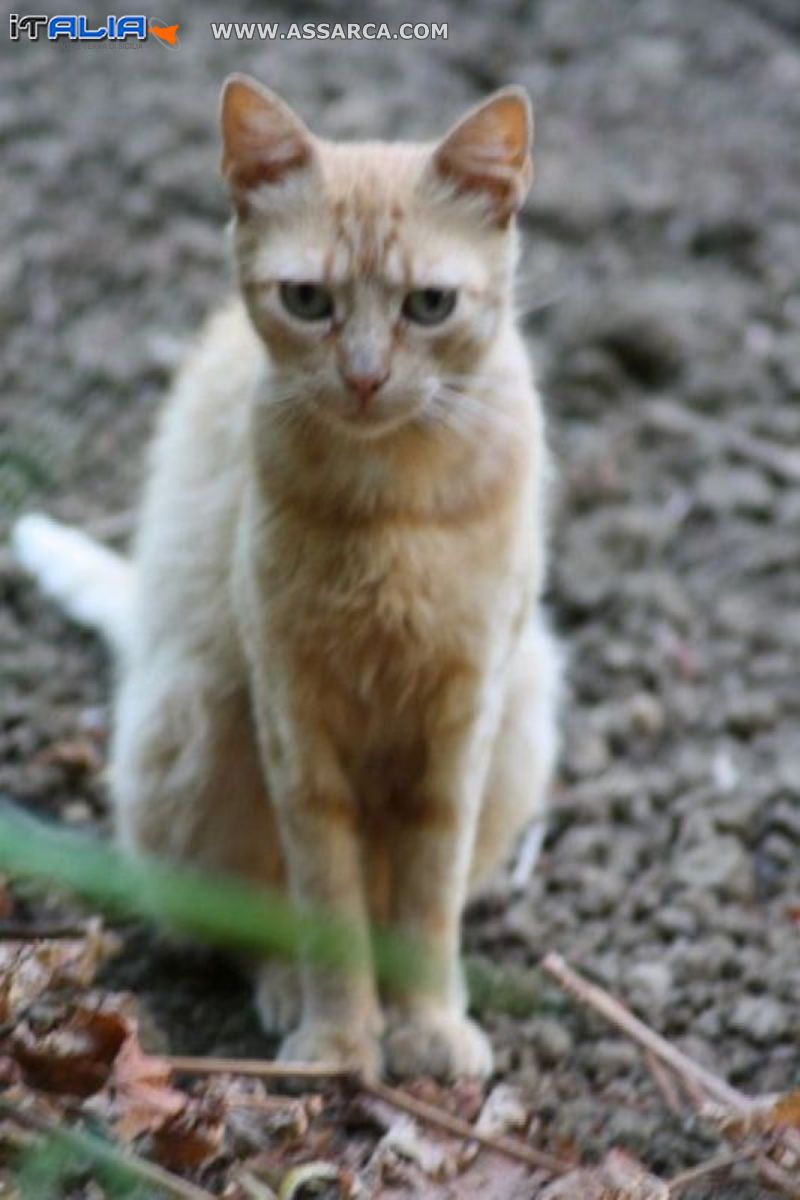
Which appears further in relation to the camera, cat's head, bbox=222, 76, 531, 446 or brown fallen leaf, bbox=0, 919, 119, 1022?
cat's head, bbox=222, 76, 531, 446

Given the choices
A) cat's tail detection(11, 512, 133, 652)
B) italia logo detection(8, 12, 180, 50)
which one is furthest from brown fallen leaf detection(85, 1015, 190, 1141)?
italia logo detection(8, 12, 180, 50)

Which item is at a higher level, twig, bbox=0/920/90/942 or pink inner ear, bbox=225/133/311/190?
pink inner ear, bbox=225/133/311/190

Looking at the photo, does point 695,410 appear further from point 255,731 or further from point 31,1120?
point 31,1120

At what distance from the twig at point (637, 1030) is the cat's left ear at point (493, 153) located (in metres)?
1.21

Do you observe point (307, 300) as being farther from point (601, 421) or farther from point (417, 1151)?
point (601, 421)

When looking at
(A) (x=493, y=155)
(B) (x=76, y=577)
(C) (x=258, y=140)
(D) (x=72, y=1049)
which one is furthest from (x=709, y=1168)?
(B) (x=76, y=577)

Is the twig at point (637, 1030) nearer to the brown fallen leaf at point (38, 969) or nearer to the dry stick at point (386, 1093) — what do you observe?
the dry stick at point (386, 1093)

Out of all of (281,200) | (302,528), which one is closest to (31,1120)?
(302,528)

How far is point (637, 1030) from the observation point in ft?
10.7

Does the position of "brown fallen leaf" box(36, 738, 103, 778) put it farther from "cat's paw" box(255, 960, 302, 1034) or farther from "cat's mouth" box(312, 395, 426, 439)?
"cat's mouth" box(312, 395, 426, 439)

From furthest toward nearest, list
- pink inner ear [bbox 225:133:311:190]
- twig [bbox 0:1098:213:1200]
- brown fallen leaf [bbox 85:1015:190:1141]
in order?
pink inner ear [bbox 225:133:311:190]
brown fallen leaf [bbox 85:1015:190:1141]
twig [bbox 0:1098:213:1200]

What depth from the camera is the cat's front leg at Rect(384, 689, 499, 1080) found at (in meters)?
3.17

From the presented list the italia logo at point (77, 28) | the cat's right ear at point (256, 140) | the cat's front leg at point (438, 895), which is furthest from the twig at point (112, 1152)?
the italia logo at point (77, 28)

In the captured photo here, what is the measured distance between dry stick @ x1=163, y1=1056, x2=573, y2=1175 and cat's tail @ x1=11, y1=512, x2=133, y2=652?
118 centimetres
